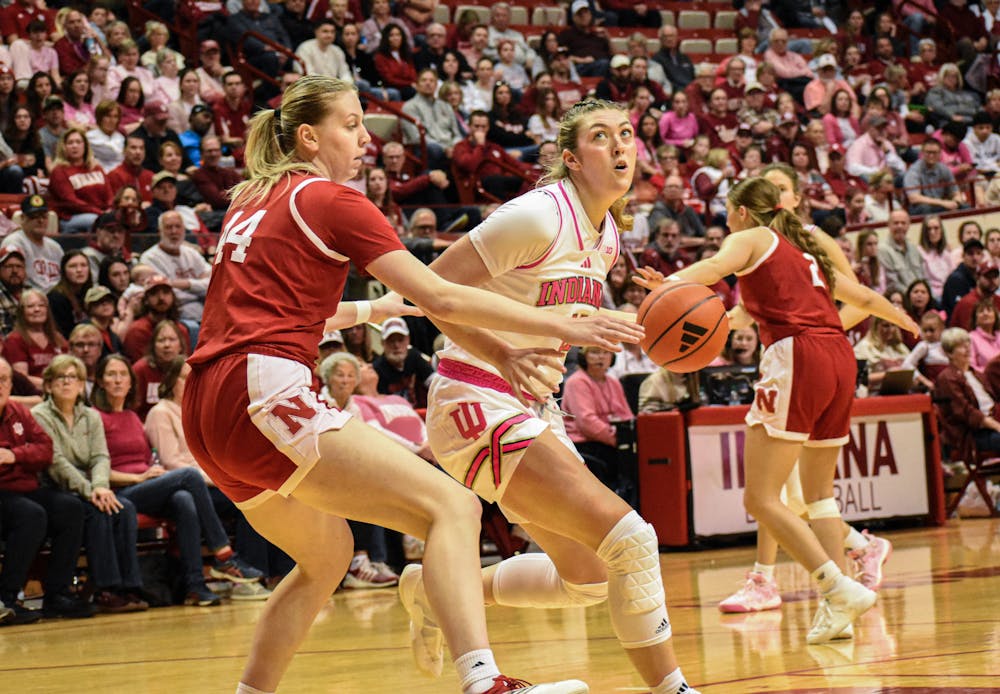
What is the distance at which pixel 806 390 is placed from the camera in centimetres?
634

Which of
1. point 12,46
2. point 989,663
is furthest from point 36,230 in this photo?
point 989,663

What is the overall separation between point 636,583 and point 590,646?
213 cm

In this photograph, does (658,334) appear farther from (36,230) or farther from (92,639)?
(36,230)

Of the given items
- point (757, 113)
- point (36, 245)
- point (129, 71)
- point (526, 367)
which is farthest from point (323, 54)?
point (526, 367)

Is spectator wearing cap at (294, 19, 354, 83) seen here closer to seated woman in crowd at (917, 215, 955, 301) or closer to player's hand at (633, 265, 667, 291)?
seated woman in crowd at (917, 215, 955, 301)

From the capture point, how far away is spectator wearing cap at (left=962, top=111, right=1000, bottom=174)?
61.1 feet

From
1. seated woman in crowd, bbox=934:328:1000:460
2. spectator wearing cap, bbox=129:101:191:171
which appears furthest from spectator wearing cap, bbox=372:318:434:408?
seated woman in crowd, bbox=934:328:1000:460

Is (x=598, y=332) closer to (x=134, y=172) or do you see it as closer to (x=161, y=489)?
(x=161, y=489)

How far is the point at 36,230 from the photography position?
34.8 ft

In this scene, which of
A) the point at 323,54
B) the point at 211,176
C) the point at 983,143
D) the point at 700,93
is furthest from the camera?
the point at 983,143

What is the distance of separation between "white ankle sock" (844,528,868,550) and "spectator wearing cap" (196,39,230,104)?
935 centimetres

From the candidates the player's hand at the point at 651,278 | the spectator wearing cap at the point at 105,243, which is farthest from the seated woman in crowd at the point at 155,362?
the player's hand at the point at 651,278

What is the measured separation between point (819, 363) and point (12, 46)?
10288 mm

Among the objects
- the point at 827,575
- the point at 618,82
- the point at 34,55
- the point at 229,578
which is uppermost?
the point at 34,55
